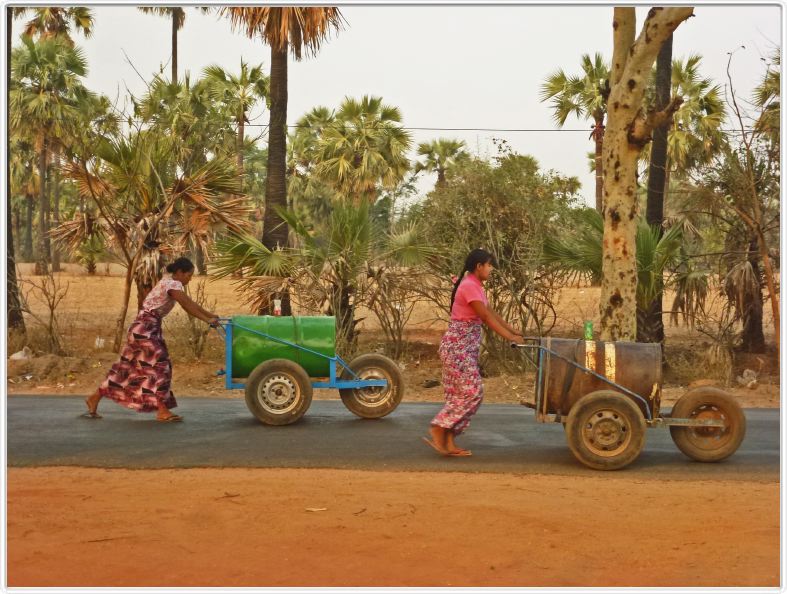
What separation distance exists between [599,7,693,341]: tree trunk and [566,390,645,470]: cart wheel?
15.1ft

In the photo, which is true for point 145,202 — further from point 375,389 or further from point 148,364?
point 375,389

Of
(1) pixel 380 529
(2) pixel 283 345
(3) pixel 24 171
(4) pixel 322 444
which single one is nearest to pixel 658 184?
(2) pixel 283 345

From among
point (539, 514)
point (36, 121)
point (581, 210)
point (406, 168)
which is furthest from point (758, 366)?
point (36, 121)

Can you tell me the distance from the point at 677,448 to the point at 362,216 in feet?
24.3

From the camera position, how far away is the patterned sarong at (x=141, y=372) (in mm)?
10289

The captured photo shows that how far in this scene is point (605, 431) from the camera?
8086 mm

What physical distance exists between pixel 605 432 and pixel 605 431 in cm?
1

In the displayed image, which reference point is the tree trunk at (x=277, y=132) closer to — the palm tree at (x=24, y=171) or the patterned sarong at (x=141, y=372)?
the patterned sarong at (x=141, y=372)

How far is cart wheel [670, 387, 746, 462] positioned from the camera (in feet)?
27.5

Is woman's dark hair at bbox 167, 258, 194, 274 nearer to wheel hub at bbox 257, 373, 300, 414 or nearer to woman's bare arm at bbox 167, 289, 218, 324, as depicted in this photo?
woman's bare arm at bbox 167, 289, 218, 324

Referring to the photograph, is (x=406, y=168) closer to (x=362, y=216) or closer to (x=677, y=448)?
(x=362, y=216)

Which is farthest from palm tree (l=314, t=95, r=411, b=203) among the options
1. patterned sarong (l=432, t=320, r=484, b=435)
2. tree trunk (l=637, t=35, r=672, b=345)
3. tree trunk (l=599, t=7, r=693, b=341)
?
patterned sarong (l=432, t=320, r=484, b=435)

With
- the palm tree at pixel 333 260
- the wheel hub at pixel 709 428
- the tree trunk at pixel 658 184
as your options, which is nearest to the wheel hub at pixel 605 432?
the wheel hub at pixel 709 428

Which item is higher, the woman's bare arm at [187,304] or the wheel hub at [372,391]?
the woman's bare arm at [187,304]
